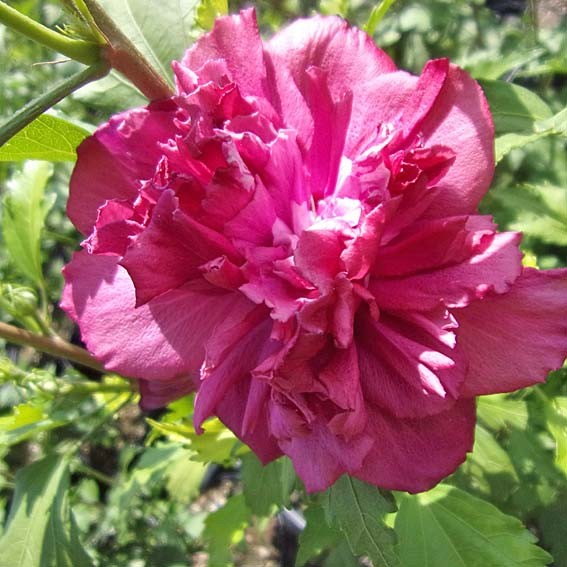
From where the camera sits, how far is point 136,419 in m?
2.38

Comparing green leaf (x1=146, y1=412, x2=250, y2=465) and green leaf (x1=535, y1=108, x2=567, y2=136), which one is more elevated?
green leaf (x1=535, y1=108, x2=567, y2=136)

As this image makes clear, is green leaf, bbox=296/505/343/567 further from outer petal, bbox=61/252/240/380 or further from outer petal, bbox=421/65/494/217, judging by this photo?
outer petal, bbox=421/65/494/217

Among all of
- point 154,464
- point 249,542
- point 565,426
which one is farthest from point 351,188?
point 249,542

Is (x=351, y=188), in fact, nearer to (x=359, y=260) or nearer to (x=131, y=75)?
(x=359, y=260)

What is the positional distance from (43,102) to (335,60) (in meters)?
0.26

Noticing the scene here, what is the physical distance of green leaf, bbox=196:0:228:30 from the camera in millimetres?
776

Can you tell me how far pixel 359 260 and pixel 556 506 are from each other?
0.72 meters

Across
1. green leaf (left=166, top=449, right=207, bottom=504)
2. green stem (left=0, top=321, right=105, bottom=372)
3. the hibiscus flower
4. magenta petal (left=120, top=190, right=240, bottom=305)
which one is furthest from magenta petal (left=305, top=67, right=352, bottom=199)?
green leaf (left=166, top=449, right=207, bottom=504)

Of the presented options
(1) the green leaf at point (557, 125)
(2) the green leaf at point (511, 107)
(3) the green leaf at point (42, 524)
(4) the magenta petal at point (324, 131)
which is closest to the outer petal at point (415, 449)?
(4) the magenta petal at point (324, 131)

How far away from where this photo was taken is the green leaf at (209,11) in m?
0.78

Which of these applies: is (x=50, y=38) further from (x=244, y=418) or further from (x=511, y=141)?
(x=511, y=141)

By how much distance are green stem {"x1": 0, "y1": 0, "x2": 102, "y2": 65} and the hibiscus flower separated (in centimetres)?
6

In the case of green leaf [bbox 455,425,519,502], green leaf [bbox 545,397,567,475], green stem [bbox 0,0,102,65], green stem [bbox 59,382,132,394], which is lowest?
green leaf [bbox 455,425,519,502]

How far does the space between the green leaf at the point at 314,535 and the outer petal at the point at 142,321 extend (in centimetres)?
44
